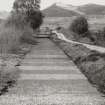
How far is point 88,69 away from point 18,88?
2837mm

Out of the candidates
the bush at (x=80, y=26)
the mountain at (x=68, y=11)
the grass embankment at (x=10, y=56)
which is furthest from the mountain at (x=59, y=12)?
the grass embankment at (x=10, y=56)

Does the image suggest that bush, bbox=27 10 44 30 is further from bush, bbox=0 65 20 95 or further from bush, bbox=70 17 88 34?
bush, bbox=0 65 20 95

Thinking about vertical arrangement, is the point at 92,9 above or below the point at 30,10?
below

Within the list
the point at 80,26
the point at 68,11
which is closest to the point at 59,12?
the point at 68,11

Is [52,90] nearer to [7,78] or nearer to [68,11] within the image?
[7,78]

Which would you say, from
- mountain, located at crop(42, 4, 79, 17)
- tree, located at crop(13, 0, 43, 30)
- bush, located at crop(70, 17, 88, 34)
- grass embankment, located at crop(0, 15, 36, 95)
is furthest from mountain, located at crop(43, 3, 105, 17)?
grass embankment, located at crop(0, 15, 36, 95)

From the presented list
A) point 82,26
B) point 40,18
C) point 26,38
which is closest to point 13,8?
point 40,18

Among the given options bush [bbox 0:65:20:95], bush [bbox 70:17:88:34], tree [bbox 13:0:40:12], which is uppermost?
bush [bbox 0:65:20:95]

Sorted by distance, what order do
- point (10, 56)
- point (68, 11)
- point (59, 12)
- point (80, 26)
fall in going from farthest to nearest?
point (68, 11)
point (59, 12)
point (80, 26)
point (10, 56)

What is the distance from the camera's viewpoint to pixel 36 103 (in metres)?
5.45

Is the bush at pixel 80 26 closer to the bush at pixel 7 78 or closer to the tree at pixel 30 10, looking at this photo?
the tree at pixel 30 10

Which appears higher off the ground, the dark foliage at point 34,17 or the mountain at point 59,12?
the dark foliage at point 34,17

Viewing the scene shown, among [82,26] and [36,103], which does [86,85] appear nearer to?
[36,103]

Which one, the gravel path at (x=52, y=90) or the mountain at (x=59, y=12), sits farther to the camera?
the mountain at (x=59, y=12)
